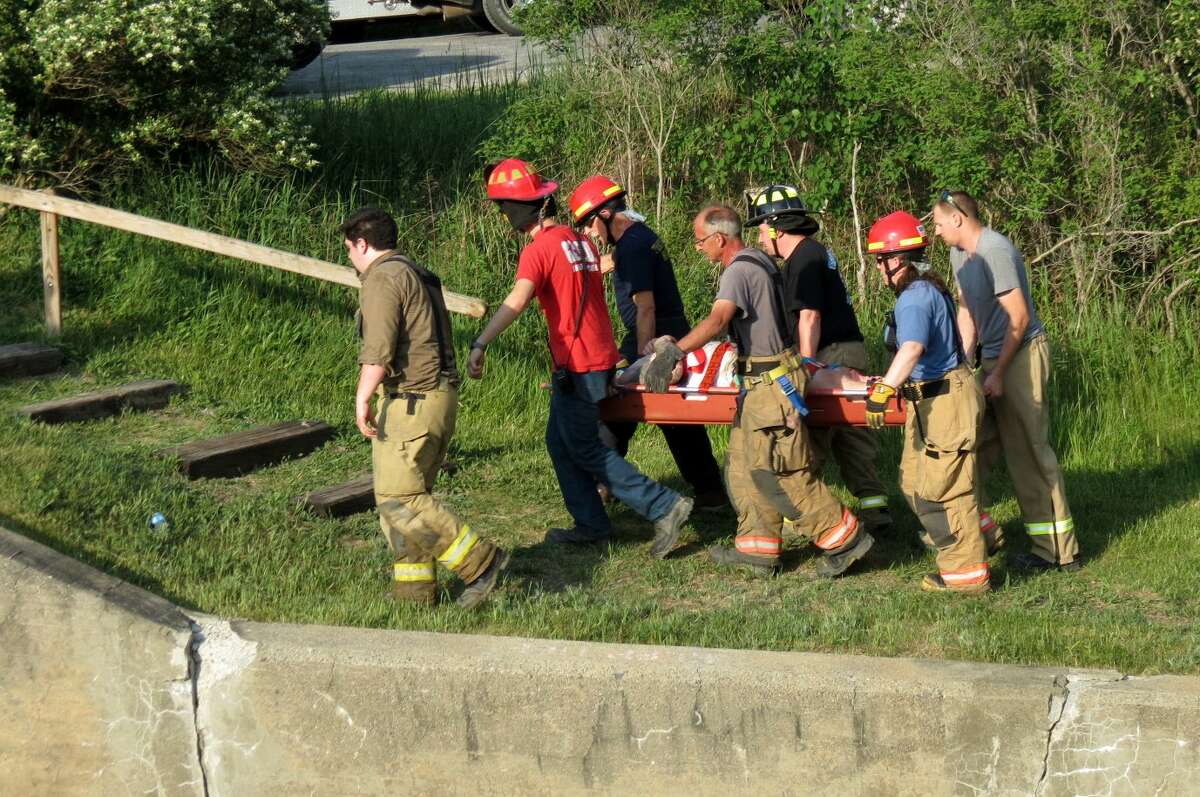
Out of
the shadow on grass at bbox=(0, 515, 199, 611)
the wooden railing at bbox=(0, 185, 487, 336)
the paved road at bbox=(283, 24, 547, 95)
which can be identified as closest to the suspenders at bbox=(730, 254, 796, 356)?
the wooden railing at bbox=(0, 185, 487, 336)

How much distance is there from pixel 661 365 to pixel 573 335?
44cm

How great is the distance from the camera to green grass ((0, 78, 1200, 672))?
564 centimetres

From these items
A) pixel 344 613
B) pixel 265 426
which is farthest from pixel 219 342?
pixel 344 613

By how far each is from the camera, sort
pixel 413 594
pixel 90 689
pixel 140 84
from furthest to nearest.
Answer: pixel 140 84 < pixel 413 594 < pixel 90 689

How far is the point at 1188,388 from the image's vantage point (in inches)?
352

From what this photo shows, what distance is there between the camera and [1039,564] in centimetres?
646

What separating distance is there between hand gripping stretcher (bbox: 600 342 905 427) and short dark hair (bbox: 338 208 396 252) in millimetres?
1455

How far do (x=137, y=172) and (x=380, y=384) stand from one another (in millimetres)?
5234

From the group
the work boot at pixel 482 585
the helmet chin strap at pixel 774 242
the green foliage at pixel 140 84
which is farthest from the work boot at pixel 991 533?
the green foliage at pixel 140 84

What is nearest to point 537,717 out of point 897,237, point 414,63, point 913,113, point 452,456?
point 897,237

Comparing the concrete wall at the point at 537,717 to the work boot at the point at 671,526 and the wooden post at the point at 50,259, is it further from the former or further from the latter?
the wooden post at the point at 50,259

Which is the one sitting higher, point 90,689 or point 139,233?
point 139,233

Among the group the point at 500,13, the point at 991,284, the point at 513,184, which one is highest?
the point at 500,13

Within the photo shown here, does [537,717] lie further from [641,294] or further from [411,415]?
[641,294]
